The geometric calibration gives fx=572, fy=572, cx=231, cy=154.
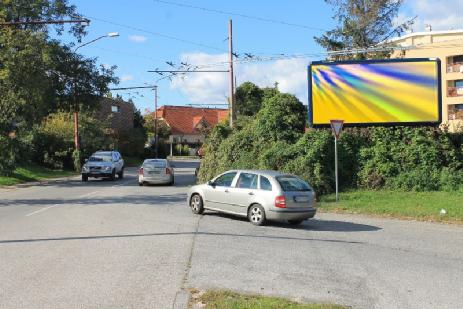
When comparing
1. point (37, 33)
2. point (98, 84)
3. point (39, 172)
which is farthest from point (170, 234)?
point (39, 172)

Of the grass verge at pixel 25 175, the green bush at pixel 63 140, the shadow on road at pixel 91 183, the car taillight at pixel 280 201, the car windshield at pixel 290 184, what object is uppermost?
the green bush at pixel 63 140

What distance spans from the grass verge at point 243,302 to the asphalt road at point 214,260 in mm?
285

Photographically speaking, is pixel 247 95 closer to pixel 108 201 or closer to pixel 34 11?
pixel 34 11

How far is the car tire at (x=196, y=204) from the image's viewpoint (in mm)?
16516

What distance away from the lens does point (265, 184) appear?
1462cm

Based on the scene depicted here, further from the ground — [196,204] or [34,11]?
[34,11]

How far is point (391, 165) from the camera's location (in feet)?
74.6

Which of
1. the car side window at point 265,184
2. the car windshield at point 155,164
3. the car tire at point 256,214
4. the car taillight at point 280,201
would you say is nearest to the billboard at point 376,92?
the car windshield at point 155,164

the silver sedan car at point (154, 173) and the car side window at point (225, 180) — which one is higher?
the car side window at point (225, 180)

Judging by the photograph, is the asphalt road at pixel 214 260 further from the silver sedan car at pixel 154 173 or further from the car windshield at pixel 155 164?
the car windshield at pixel 155 164

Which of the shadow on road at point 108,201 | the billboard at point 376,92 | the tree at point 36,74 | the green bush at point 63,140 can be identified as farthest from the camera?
the green bush at point 63,140

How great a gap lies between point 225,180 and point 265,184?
1.64 m

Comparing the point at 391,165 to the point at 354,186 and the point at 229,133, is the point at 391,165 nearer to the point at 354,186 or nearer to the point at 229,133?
the point at 354,186

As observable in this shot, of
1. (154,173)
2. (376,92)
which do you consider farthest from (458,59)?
(154,173)
